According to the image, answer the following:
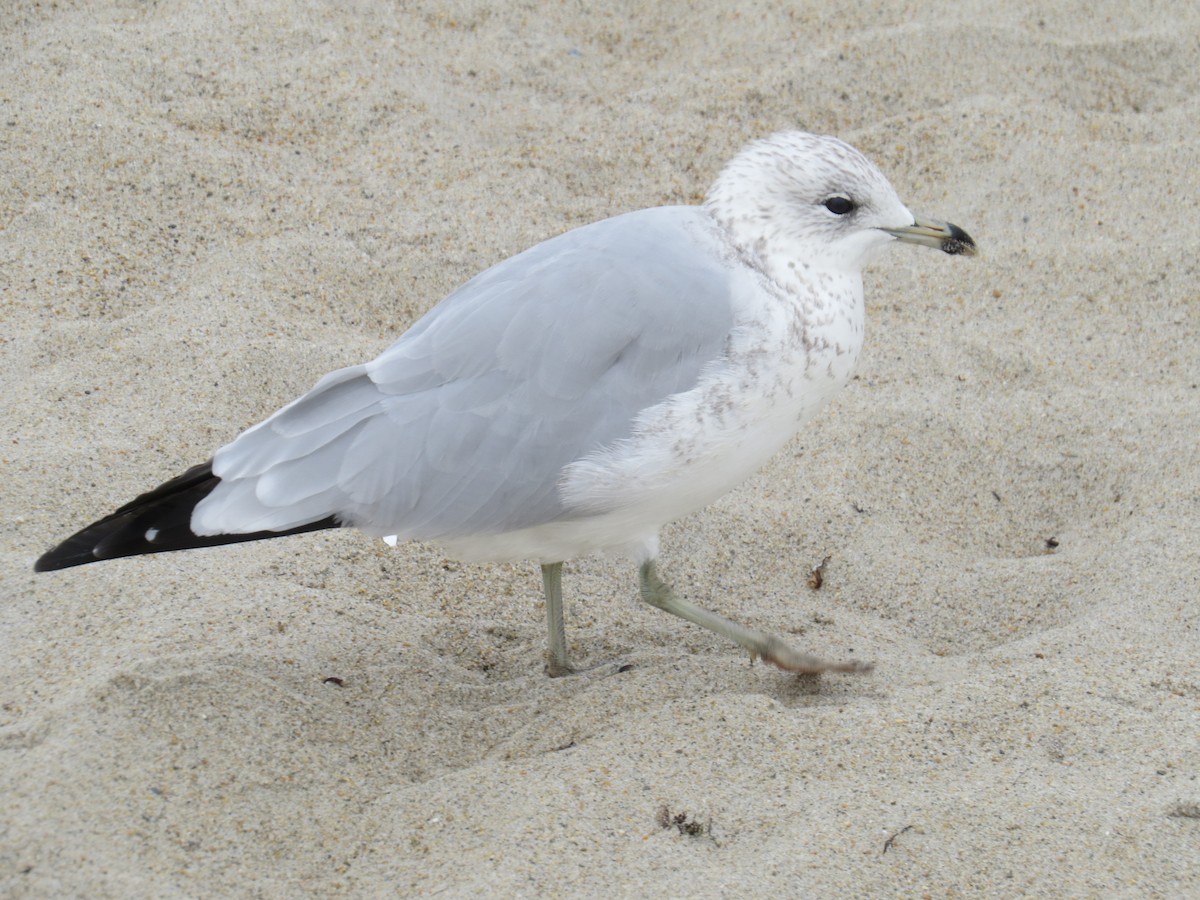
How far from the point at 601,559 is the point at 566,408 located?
3.25 feet

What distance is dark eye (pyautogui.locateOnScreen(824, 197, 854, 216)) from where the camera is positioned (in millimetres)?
2887

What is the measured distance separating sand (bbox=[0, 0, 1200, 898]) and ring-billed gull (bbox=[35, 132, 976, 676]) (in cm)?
37

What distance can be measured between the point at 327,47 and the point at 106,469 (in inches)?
96.6

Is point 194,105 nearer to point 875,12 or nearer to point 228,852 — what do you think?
point 875,12

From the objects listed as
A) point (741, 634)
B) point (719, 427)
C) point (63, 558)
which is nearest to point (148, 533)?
point (63, 558)

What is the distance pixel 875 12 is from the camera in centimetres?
559

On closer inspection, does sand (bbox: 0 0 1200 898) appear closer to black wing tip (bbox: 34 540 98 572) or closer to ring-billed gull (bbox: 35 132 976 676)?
black wing tip (bbox: 34 540 98 572)

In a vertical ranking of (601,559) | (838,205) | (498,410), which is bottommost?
(601,559)

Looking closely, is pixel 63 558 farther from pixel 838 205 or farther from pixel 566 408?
pixel 838 205

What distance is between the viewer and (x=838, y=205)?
2895 mm

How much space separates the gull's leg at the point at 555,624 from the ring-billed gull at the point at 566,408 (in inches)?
9.4

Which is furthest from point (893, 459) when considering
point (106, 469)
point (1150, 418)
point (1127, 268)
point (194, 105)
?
point (194, 105)

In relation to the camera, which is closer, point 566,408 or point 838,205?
point 566,408

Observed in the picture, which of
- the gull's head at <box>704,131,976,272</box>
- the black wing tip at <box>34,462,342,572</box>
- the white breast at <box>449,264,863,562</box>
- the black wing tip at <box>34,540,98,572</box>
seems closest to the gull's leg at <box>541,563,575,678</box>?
the white breast at <box>449,264,863,562</box>
